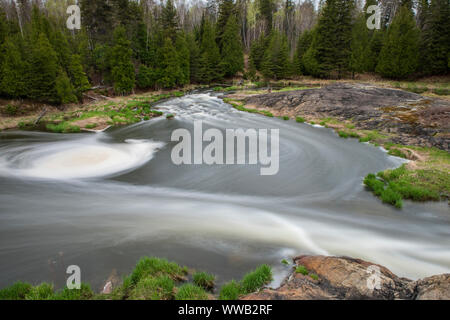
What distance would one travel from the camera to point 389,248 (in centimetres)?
602

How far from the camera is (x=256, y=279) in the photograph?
4.70 metres

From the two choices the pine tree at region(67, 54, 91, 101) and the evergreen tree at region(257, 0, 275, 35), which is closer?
the pine tree at region(67, 54, 91, 101)

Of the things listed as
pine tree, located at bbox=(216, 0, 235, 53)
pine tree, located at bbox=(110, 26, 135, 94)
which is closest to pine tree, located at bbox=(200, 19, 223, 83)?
pine tree, located at bbox=(216, 0, 235, 53)

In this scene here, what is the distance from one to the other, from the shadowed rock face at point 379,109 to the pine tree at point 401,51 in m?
19.5

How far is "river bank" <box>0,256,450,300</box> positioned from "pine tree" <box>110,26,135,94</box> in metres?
33.9

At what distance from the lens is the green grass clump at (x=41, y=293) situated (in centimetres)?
413

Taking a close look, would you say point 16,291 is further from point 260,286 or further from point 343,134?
point 343,134

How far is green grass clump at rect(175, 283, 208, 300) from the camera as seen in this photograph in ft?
13.6

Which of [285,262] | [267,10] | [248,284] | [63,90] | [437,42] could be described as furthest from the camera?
[267,10]

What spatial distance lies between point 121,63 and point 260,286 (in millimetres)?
35659

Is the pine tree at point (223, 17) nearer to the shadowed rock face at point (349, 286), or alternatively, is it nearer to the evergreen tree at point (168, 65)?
the evergreen tree at point (168, 65)

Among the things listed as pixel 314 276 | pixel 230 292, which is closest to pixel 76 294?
pixel 230 292

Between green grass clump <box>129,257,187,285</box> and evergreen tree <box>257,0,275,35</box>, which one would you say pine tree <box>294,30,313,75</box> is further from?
green grass clump <box>129,257,187,285</box>
